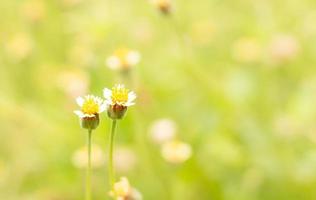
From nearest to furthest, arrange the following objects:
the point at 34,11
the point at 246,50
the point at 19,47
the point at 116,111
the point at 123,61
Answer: the point at 116,111, the point at 123,61, the point at 246,50, the point at 19,47, the point at 34,11

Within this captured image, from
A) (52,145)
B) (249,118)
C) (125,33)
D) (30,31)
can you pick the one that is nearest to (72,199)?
(52,145)

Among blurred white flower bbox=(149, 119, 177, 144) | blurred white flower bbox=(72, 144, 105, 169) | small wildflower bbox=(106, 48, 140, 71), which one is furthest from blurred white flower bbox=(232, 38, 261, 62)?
small wildflower bbox=(106, 48, 140, 71)

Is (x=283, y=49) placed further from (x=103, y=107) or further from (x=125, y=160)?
(x=103, y=107)

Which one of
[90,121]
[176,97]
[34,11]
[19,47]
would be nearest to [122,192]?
[90,121]

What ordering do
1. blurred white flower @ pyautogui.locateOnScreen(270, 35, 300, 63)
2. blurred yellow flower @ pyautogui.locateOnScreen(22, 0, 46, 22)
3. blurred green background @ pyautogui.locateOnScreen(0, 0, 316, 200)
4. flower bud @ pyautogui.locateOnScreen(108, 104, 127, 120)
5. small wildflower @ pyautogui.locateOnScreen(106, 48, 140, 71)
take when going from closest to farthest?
flower bud @ pyautogui.locateOnScreen(108, 104, 127, 120) < small wildflower @ pyautogui.locateOnScreen(106, 48, 140, 71) < blurred green background @ pyautogui.locateOnScreen(0, 0, 316, 200) < blurred white flower @ pyautogui.locateOnScreen(270, 35, 300, 63) < blurred yellow flower @ pyautogui.locateOnScreen(22, 0, 46, 22)

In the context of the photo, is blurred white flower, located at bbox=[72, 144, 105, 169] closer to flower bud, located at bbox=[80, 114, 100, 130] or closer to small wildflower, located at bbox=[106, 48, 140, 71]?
small wildflower, located at bbox=[106, 48, 140, 71]

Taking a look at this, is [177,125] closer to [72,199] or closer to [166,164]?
[166,164]
